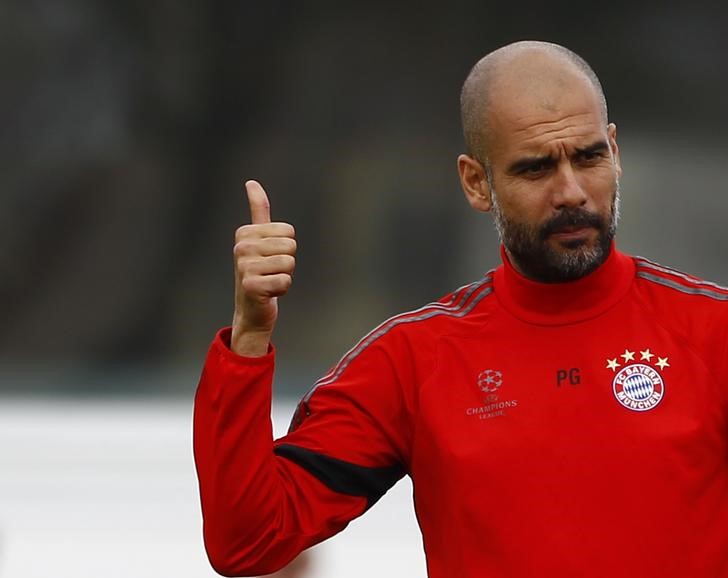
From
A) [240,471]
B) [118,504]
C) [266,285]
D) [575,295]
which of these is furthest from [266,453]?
[118,504]

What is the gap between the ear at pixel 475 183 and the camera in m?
2.09

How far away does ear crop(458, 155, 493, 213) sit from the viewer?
2094 mm

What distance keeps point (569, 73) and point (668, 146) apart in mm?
2448

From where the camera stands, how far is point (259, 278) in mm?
1822

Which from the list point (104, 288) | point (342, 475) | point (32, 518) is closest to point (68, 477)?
point (32, 518)

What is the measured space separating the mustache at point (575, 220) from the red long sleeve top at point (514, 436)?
80 mm

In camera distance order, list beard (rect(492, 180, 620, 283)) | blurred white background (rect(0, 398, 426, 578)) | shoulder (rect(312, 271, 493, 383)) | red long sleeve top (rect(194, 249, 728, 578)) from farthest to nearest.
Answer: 1. blurred white background (rect(0, 398, 426, 578))
2. shoulder (rect(312, 271, 493, 383))
3. beard (rect(492, 180, 620, 283))
4. red long sleeve top (rect(194, 249, 728, 578))

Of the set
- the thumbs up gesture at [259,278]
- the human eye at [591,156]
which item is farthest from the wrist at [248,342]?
the human eye at [591,156]

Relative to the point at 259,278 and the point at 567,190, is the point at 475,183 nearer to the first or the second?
the point at 567,190

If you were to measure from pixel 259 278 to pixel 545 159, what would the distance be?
1.36 ft

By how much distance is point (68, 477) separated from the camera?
4.25 metres

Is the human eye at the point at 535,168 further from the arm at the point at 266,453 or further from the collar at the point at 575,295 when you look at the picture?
the arm at the point at 266,453

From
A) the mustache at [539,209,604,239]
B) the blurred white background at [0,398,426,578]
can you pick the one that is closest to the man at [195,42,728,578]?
the mustache at [539,209,604,239]

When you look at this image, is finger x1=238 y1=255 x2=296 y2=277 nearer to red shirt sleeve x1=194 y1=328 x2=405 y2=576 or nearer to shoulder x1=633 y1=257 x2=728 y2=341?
red shirt sleeve x1=194 y1=328 x2=405 y2=576
